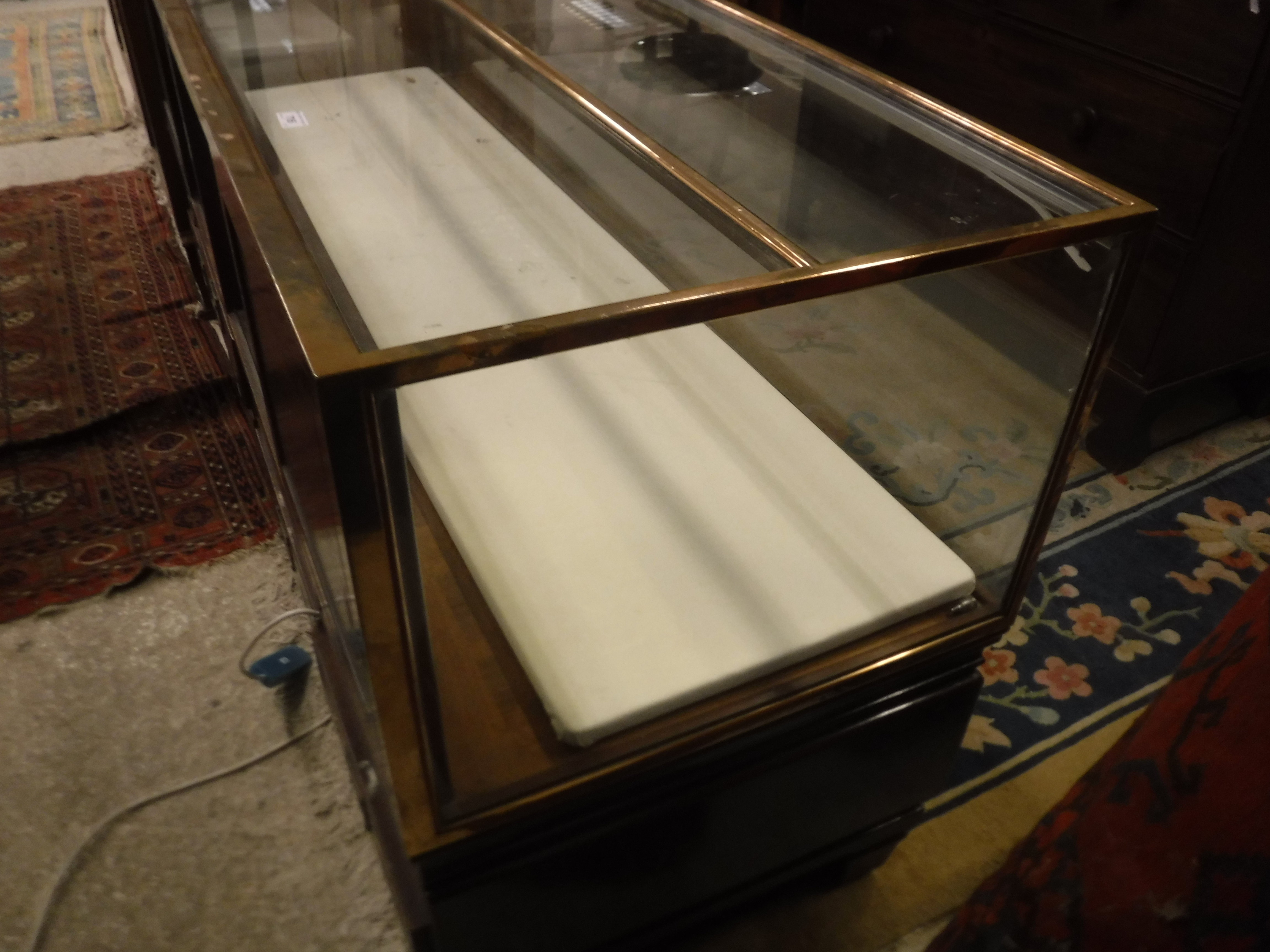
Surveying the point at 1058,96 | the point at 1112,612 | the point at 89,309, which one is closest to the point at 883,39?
the point at 1058,96

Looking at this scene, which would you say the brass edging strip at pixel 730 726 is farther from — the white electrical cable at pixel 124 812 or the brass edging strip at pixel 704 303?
the white electrical cable at pixel 124 812

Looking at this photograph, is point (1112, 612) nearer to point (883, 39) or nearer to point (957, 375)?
point (957, 375)

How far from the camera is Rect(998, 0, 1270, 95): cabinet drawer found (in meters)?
1.07

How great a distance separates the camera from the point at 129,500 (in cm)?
128

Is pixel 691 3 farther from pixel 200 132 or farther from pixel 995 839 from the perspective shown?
pixel 995 839

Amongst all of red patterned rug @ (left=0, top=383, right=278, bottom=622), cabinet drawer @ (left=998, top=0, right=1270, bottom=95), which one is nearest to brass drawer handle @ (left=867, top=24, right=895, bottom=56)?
cabinet drawer @ (left=998, top=0, right=1270, bottom=95)

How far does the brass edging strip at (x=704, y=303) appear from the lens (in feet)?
1.27

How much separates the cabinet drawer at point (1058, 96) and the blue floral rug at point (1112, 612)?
1.24ft

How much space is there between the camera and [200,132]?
0.98 m

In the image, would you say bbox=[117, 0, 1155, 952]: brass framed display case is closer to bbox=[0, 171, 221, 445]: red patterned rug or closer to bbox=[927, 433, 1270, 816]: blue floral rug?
bbox=[927, 433, 1270, 816]: blue floral rug

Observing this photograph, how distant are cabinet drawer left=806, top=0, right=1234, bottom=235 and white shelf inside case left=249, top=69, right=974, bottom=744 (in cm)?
55

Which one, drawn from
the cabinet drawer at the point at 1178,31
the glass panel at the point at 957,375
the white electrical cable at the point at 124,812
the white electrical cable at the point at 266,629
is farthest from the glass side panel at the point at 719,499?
the cabinet drawer at the point at 1178,31

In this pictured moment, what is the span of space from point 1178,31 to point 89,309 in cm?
161

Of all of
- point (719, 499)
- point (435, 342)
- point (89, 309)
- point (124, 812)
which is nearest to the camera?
point (435, 342)
